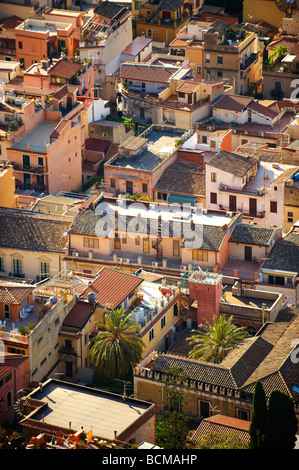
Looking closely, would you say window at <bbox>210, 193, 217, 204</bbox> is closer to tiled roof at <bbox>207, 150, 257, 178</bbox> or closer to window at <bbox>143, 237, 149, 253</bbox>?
tiled roof at <bbox>207, 150, 257, 178</bbox>

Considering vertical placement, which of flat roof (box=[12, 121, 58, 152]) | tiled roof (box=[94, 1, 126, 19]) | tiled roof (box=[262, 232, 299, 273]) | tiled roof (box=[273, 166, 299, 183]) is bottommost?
tiled roof (box=[262, 232, 299, 273])

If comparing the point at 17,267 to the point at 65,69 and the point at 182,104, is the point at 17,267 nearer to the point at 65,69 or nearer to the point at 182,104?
the point at 65,69

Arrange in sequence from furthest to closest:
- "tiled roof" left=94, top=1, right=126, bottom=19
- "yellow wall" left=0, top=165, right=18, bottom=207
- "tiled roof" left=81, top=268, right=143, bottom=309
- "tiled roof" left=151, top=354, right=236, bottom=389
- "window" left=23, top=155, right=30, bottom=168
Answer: "tiled roof" left=94, top=1, right=126, bottom=19
"window" left=23, top=155, right=30, bottom=168
"yellow wall" left=0, top=165, right=18, bottom=207
"tiled roof" left=81, top=268, right=143, bottom=309
"tiled roof" left=151, top=354, right=236, bottom=389

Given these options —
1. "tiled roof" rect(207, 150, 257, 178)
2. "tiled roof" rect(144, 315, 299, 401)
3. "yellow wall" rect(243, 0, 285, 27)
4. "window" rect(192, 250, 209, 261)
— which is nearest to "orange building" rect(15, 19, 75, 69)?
"tiled roof" rect(207, 150, 257, 178)

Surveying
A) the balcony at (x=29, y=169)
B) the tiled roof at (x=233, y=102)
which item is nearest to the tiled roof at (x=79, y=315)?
the balcony at (x=29, y=169)

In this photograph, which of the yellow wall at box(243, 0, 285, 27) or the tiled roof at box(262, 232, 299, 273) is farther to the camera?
the yellow wall at box(243, 0, 285, 27)

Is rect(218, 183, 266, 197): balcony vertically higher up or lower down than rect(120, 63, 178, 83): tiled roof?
lower down
